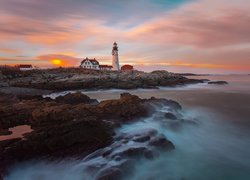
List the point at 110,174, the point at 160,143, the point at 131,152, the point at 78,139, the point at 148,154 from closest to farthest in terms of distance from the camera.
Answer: the point at 110,174, the point at 131,152, the point at 148,154, the point at 78,139, the point at 160,143

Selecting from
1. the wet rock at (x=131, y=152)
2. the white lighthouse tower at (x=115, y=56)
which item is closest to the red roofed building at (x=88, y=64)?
the white lighthouse tower at (x=115, y=56)

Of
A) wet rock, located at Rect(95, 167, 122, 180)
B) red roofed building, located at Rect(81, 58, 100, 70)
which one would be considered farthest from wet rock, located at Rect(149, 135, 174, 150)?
red roofed building, located at Rect(81, 58, 100, 70)

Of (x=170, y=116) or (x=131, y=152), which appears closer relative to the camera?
(x=131, y=152)

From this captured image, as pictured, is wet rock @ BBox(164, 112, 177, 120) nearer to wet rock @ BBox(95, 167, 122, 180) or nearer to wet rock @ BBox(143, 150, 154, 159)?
wet rock @ BBox(143, 150, 154, 159)

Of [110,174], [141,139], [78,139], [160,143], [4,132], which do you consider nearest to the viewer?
[110,174]

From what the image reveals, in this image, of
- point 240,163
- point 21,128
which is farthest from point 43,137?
point 240,163

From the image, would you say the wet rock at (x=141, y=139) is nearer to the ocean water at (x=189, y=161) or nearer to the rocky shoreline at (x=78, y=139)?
the rocky shoreline at (x=78, y=139)

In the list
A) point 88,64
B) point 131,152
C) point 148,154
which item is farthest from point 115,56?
point 131,152

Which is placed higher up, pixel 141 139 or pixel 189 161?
pixel 141 139

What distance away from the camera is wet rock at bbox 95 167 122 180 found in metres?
4.60

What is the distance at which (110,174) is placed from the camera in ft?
15.3

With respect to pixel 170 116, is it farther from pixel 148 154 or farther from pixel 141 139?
pixel 148 154

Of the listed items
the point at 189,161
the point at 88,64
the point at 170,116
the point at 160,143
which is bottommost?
the point at 189,161

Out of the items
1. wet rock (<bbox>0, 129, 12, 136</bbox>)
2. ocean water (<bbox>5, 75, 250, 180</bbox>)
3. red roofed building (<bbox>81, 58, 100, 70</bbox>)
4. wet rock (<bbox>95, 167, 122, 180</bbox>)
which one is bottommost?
ocean water (<bbox>5, 75, 250, 180</bbox>)
